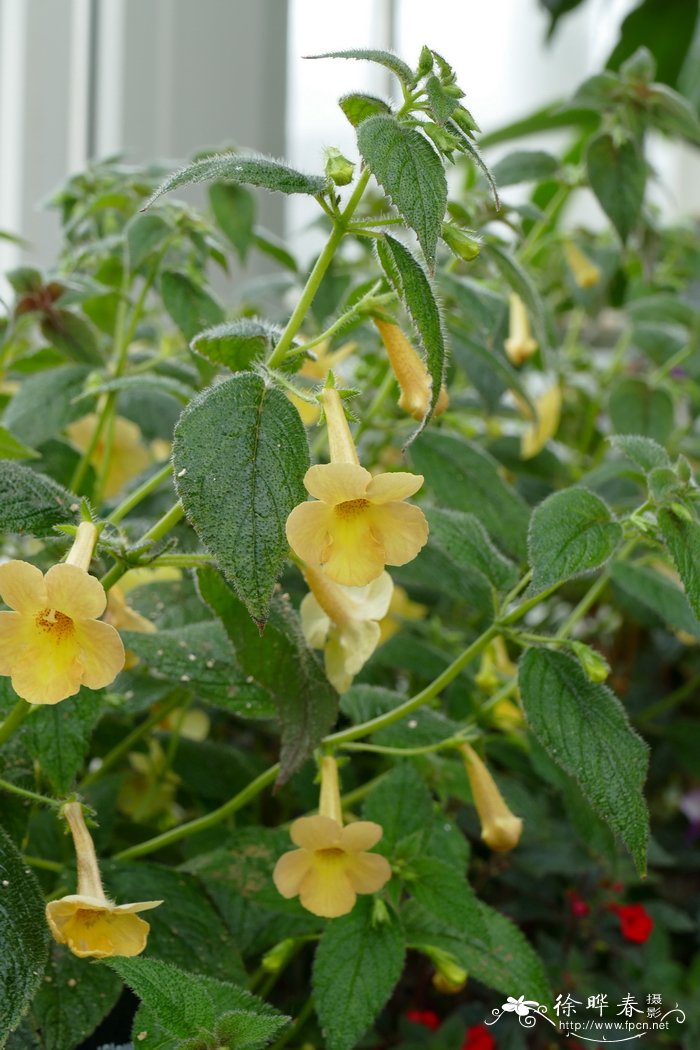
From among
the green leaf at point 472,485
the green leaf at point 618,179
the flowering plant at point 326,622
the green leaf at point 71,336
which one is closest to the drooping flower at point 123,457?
the flowering plant at point 326,622

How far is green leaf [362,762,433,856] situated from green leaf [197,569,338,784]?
107mm

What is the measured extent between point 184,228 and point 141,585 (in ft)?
0.63

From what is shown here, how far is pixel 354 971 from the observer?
0.47 metres

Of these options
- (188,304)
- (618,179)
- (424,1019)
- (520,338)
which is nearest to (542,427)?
(520,338)

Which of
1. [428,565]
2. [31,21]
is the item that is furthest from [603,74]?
[31,21]

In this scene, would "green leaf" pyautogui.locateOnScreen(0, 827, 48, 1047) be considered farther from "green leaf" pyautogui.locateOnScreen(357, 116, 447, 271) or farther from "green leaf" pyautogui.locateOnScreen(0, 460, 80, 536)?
"green leaf" pyautogui.locateOnScreen(357, 116, 447, 271)

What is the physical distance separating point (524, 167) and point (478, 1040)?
0.55 meters

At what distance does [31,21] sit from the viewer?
118cm

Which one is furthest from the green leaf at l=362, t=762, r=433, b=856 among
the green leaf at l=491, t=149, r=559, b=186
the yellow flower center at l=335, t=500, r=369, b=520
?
the green leaf at l=491, t=149, r=559, b=186

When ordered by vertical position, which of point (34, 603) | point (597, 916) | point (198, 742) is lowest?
point (597, 916)

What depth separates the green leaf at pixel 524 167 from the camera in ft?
2.52

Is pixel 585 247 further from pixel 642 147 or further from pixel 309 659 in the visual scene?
pixel 309 659

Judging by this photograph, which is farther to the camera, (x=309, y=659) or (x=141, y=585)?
(x=141, y=585)

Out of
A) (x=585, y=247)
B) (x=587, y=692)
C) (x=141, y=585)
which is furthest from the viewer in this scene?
(x=585, y=247)
